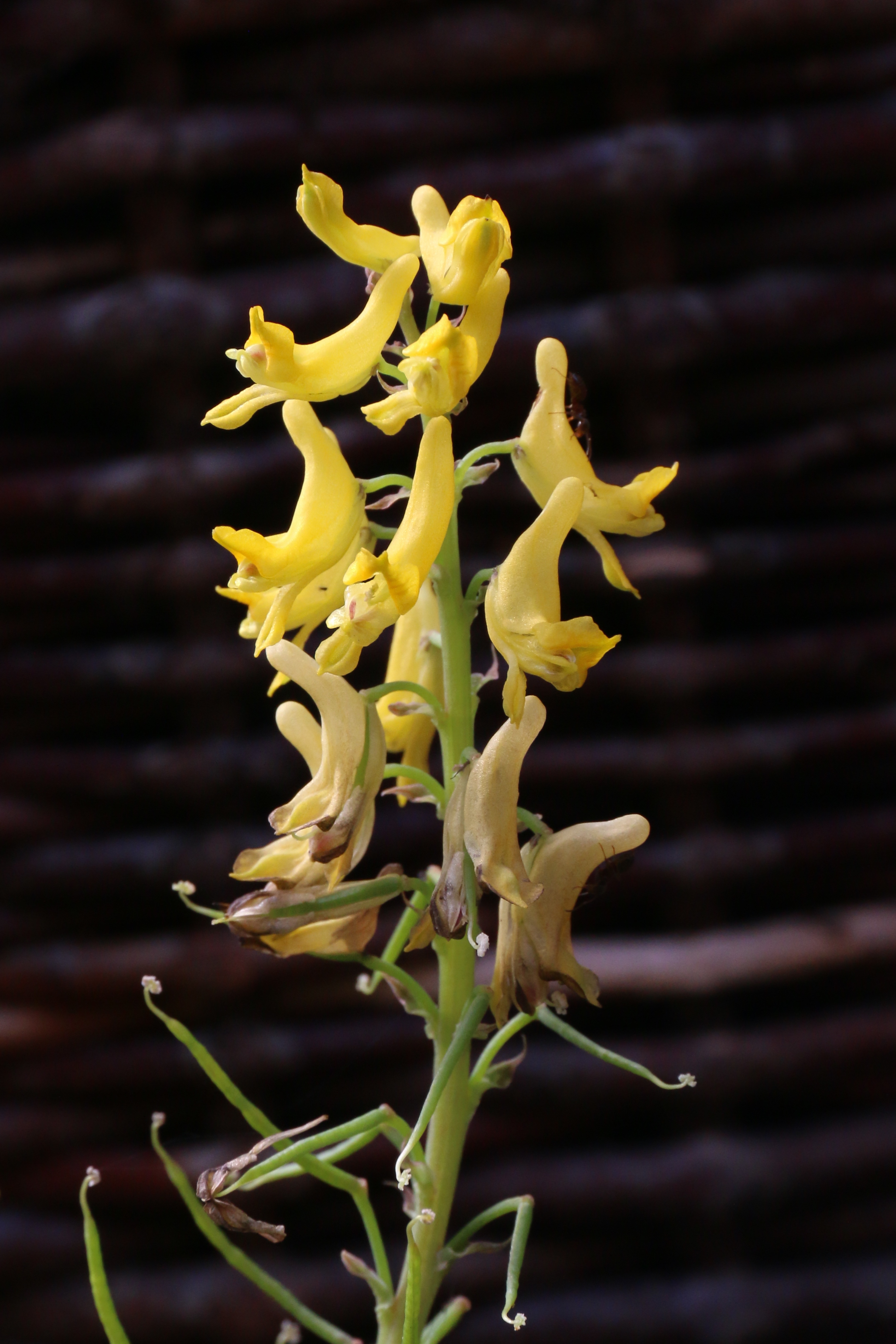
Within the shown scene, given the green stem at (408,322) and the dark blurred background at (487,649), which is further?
the dark blurred background at (487,649)

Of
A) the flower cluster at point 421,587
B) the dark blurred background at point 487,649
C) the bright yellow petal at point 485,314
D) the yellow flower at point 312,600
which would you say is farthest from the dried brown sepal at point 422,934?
the dark blurred background at point 487,649

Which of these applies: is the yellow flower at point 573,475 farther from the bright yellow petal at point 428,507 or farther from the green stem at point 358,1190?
the green stem at point 358,1190

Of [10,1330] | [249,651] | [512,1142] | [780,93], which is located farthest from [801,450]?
[10,1330]

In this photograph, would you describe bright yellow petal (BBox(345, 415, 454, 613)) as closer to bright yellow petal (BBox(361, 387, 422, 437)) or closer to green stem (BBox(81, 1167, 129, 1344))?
bright yellow petal (BBox(361, 387, 422, 437))

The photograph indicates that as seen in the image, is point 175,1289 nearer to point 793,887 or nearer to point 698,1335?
point 698,1335

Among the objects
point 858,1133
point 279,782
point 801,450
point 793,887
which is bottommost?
point 858,1133

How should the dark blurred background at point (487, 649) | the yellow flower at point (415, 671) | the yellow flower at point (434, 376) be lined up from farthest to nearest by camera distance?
the dark blurred background at point (487, 649) < the yellow flower at point (415, 671) < the yellow flower at point (434, 376)
